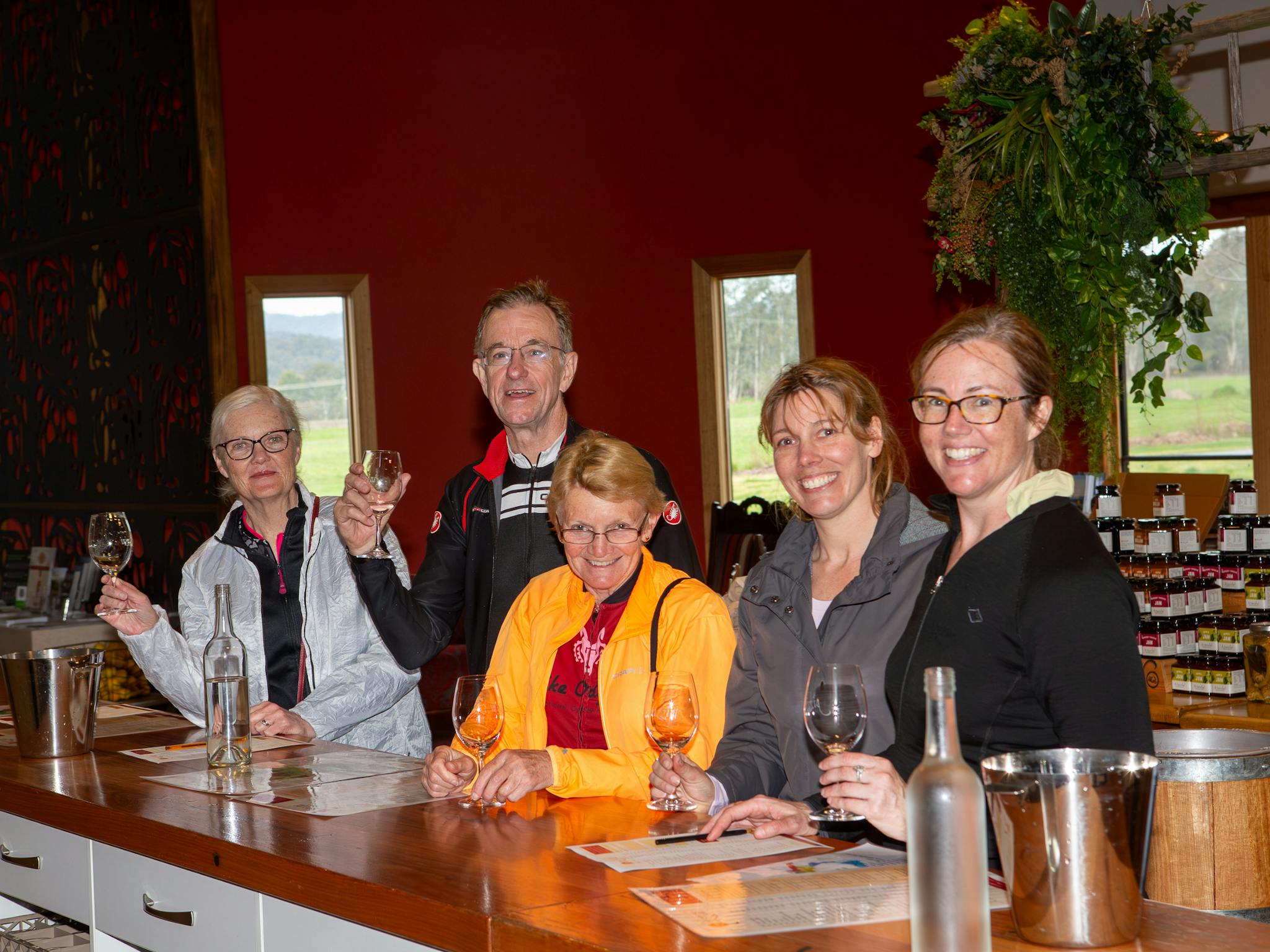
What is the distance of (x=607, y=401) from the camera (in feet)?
23.0

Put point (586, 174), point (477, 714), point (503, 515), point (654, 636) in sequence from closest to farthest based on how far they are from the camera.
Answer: point (477, 714)
point (654, 636)
point (503, 515)
point (586, 174)

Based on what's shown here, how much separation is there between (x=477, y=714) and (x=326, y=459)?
15.2 ft

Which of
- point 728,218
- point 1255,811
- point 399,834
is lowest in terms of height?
point 1255,811

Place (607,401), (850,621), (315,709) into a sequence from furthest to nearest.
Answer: (607,401) < (315,709) < (850,621)

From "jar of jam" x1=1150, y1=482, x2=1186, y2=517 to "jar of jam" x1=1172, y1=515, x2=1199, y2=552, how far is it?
1.9 inches

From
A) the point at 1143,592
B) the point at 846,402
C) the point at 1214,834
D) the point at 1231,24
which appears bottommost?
the point at 1214,834

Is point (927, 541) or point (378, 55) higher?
point (378, 55)

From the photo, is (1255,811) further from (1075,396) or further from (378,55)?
(378,55)

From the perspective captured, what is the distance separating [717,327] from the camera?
723 cm

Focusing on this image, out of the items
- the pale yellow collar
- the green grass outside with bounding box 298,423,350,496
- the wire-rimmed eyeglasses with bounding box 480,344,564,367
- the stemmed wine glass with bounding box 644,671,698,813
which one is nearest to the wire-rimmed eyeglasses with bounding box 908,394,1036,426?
the pale yellow collar

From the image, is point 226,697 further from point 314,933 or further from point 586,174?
point 586,174

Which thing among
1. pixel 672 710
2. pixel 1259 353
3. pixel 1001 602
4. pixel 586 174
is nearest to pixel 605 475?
pixel 672 710

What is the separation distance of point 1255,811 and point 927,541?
1.01 meters

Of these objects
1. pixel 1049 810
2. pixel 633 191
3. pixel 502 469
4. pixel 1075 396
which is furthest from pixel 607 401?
pixel 1049 810
